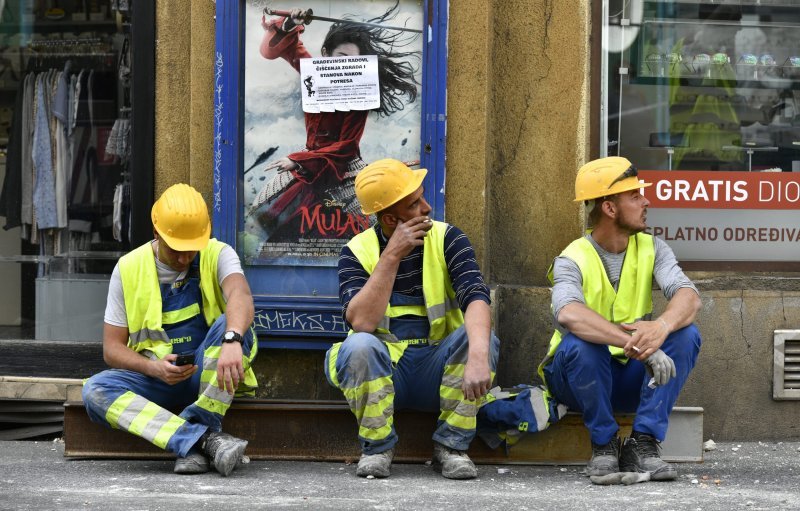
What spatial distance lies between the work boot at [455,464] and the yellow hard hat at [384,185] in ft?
3.43

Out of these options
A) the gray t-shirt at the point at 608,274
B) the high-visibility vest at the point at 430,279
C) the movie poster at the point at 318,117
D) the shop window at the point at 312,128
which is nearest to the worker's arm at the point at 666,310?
the gray t-shirt at the point at 608,274

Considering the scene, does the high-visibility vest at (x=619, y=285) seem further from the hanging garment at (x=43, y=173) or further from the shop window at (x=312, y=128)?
Answer: the hanging garment at (x=43, y=173)

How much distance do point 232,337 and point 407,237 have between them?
2.69ft

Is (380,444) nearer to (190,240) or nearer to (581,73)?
(190,240)

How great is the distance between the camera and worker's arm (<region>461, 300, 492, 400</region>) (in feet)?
15.6

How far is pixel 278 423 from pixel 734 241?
2478 millimetres

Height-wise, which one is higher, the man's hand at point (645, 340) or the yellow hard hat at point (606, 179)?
the yellow hard hat at point (606, 179)

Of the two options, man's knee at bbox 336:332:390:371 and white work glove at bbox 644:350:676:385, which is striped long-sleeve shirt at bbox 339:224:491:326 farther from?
white work glove at bbox 644:350:676:385

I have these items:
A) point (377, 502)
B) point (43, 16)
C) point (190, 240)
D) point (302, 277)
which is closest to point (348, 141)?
point (302, 277)

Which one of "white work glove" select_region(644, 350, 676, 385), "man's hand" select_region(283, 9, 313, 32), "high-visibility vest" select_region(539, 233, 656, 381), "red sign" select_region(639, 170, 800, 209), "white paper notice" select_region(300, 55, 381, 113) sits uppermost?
"man's hand" select_region(283, 9, 313, 32)

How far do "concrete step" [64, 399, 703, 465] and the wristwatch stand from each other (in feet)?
1.51

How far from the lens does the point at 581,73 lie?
5938mm

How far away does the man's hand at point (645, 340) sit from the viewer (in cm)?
475

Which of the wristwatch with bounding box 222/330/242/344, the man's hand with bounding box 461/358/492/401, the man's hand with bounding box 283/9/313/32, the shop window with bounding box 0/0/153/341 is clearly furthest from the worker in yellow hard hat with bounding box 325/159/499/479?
the shop window with bounding box 0/0/153/341
